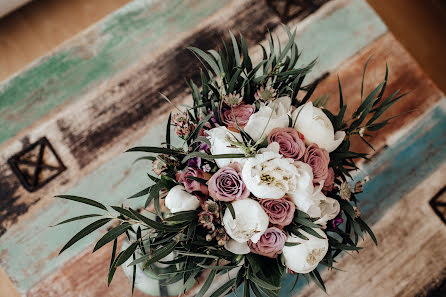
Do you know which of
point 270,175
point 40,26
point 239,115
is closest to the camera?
point 270,175

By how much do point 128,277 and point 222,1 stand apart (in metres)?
0.96

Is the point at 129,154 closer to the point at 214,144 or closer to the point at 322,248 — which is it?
the point at 214,144

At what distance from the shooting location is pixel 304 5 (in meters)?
1.19

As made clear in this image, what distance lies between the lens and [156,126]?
3.60 feet

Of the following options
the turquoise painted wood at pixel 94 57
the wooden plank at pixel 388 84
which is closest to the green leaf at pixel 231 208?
the wooden plank at pixel 388 84

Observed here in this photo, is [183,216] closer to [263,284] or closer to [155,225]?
[155,225]

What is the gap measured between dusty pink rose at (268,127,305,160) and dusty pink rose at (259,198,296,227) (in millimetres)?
78

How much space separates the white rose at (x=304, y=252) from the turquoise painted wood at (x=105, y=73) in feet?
1.93

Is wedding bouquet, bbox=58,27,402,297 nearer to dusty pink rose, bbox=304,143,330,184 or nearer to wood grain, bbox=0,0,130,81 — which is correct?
dusty pink rose, bbox=304,143,330,184

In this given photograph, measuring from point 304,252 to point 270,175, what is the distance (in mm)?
163

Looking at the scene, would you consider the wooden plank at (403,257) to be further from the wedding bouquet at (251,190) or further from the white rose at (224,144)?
the white rose at (224,144)

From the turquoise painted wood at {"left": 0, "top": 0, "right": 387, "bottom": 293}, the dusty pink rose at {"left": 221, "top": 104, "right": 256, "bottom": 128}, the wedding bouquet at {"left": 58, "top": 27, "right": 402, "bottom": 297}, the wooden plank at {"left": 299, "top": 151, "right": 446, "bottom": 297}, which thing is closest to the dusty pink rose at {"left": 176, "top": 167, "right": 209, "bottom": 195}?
the wedding bouquet at {"left": 58, "top": 27, "right": 402, "bottom": 297}

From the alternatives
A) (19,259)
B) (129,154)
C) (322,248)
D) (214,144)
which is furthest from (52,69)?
(322,248)

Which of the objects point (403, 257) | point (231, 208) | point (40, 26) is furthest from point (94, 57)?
point (403, 257)
